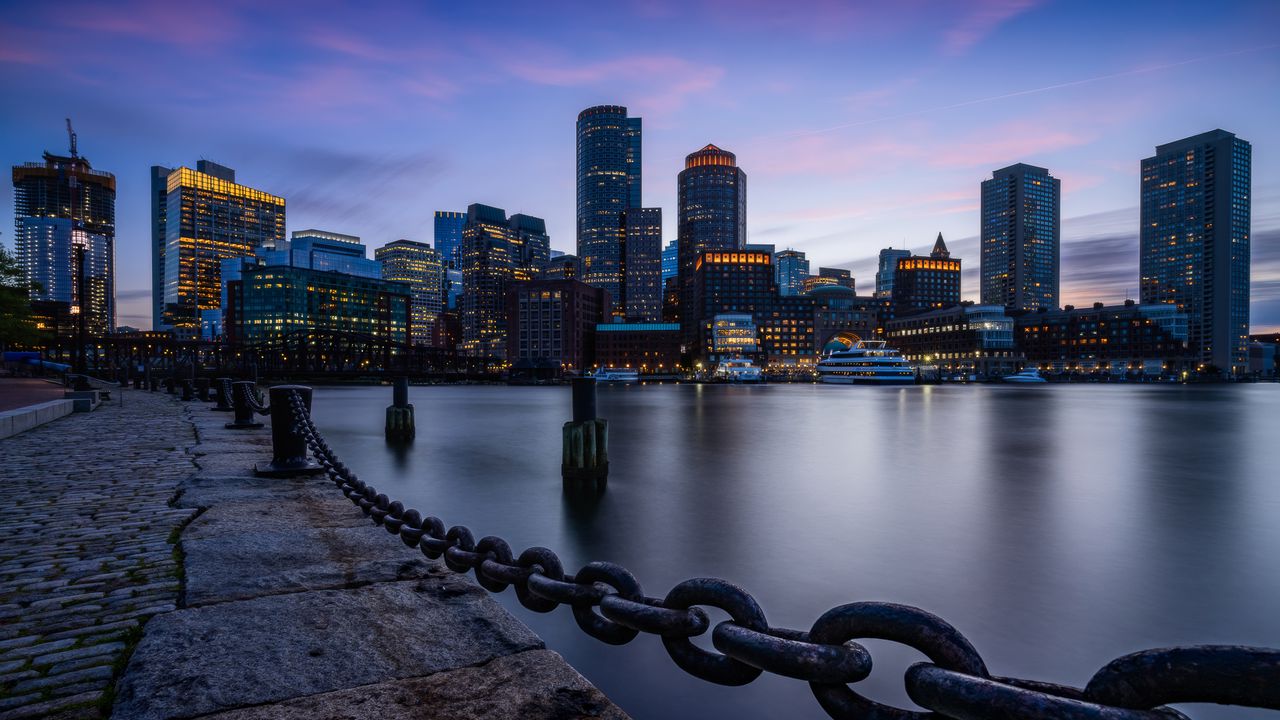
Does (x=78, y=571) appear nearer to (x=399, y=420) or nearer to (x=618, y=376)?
(x=399, y=420)

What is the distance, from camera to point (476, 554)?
354 cm

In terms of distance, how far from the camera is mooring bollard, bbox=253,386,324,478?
28.5ft

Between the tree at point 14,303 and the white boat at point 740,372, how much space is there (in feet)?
442

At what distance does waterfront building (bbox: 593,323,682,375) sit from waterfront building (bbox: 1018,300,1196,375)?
105m

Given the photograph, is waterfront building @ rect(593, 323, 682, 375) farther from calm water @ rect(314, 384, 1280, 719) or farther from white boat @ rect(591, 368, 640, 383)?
calm water @ rect(314, 384, 1280, 719)

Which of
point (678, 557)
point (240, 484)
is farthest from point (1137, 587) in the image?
point (240, 484)

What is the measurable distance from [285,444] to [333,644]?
665 centimetres

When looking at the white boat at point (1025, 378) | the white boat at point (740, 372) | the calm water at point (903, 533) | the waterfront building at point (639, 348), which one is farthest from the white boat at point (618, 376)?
the calm water at point (903, 533)

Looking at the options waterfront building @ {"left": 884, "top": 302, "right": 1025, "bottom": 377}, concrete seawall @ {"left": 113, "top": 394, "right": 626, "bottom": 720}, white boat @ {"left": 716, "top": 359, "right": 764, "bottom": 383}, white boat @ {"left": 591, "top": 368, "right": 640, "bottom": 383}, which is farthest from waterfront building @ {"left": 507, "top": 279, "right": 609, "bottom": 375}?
concrete seawall @ {"left": 113, "top": 394, "right": 626, "bottom": 720}

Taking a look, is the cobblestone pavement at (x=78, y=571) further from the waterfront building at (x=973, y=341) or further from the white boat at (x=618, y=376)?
the waterfront building at (x=973, y=341)

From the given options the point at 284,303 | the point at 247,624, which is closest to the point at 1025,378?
the point at 247,624

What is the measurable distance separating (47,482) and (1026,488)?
21.4m

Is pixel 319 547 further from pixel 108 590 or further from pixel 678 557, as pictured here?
pixel 678 557

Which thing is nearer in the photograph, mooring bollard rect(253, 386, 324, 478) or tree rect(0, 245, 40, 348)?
mooring bollard rect(253, 386, 324, 478)
